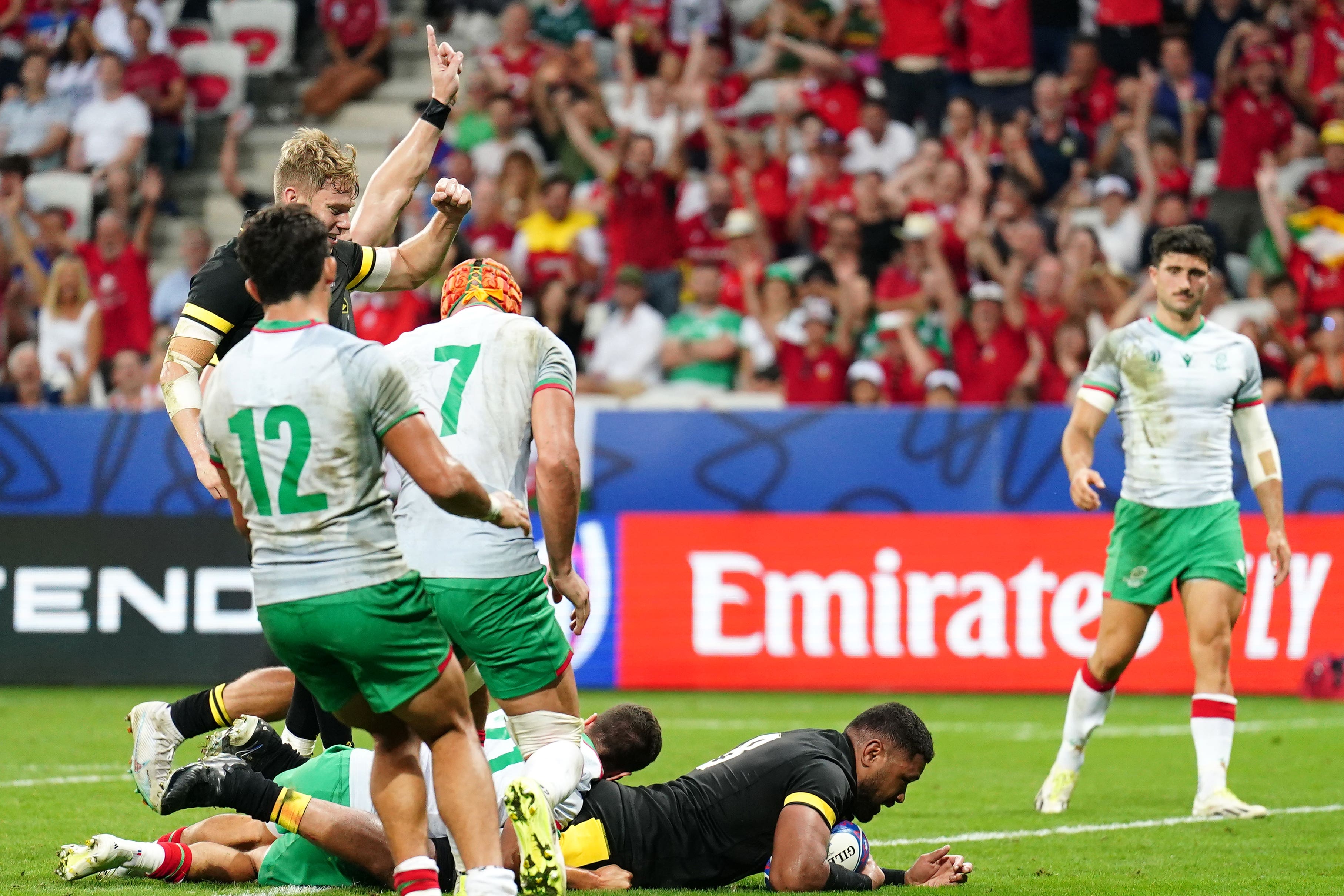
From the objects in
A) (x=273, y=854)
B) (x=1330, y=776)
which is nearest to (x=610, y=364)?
(x=1330, y=776)

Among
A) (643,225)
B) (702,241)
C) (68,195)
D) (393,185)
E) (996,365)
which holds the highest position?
(68,195)

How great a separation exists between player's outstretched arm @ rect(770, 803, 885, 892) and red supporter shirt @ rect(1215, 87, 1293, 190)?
1290cm

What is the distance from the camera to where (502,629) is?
224 inches

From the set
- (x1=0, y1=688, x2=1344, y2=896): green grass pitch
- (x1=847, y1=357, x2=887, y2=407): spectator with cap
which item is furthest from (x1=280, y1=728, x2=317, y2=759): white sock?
(x1=847, y1=357, x2=887, y2=407): spectator with cap

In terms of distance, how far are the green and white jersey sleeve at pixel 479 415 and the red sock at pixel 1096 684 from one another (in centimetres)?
341

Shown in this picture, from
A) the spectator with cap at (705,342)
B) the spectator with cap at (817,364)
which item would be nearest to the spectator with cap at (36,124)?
the spectator with cap at (705,342)

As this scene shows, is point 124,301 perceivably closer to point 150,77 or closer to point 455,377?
point 150,77

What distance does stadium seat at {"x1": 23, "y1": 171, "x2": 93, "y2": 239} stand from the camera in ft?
→ 60.8

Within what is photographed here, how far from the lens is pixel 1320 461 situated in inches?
529

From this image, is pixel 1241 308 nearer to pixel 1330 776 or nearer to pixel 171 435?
pixel 1330 776

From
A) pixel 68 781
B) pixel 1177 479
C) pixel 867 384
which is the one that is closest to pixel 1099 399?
pixel 1177 479

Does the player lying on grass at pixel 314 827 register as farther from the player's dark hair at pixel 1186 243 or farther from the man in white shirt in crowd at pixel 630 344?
the man in white shirt in crowd at pixel 630 344

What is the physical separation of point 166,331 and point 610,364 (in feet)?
13.8

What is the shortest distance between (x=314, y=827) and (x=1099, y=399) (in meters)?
4.35
